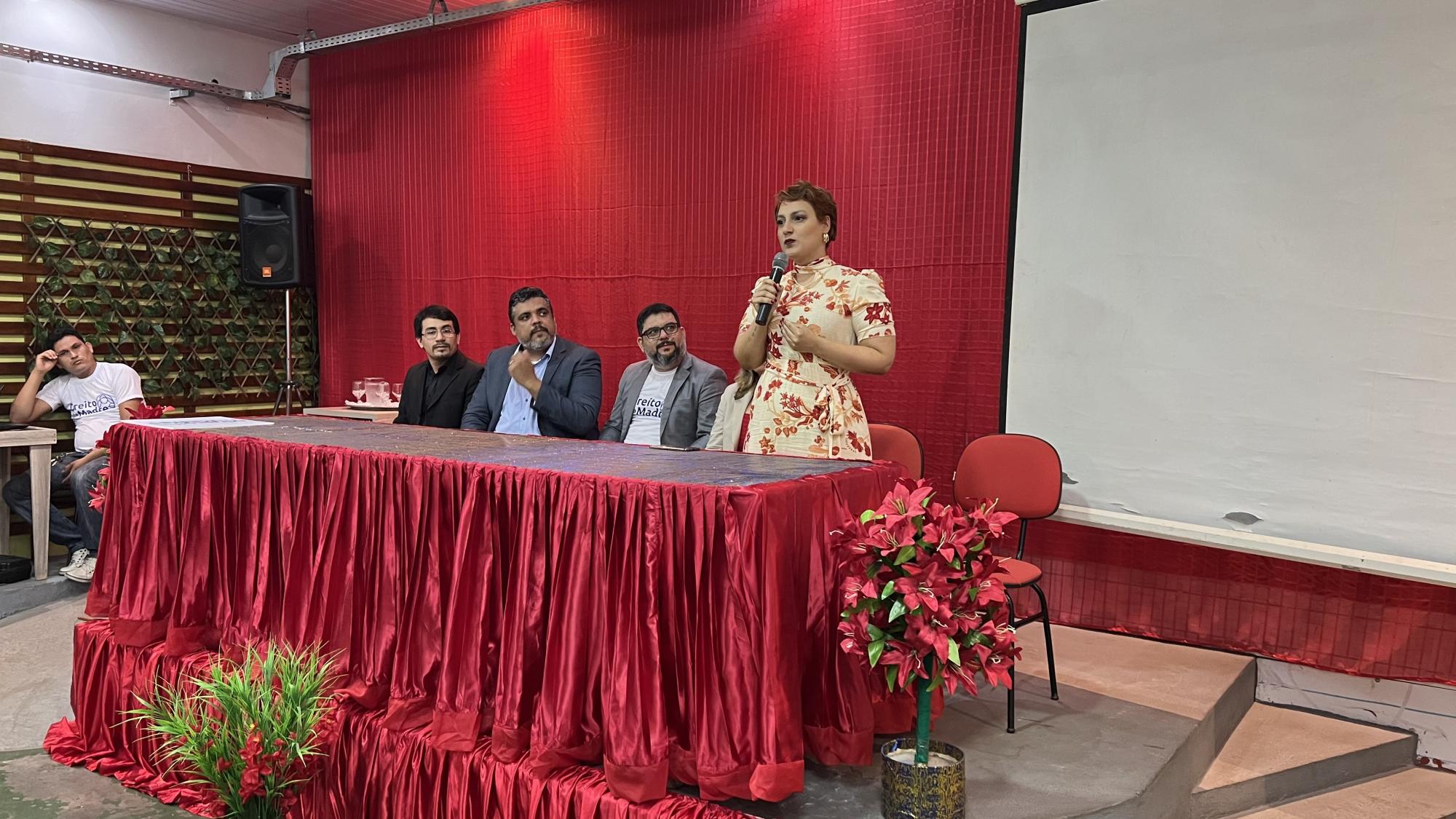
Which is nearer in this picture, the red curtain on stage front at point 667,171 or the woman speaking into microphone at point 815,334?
the woman speaking into microphone at point 815,334

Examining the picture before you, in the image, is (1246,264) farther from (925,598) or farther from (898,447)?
(925,598)

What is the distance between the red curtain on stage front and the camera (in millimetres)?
3859

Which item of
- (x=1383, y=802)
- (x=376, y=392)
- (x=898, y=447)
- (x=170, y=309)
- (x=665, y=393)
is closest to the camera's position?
(x=1383, y=802)

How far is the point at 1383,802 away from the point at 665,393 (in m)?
2.55

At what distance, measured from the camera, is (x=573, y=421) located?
359cm

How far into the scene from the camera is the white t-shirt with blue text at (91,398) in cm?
511

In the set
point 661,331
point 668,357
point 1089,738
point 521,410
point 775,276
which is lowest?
point 1089,738

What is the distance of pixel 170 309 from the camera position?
584 centimetres

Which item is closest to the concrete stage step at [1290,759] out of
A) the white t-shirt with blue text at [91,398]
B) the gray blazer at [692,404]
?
the gray blazer at [692,404]

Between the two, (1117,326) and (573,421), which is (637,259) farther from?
(1117,326)

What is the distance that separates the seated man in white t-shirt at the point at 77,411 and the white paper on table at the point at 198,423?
6.63 feet

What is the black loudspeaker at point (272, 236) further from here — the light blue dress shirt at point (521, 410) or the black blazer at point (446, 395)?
the light blue dress shirt at point (521, 410)

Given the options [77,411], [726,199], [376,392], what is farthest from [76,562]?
[726,199]

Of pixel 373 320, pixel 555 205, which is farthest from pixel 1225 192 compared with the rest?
pixel 373 320
